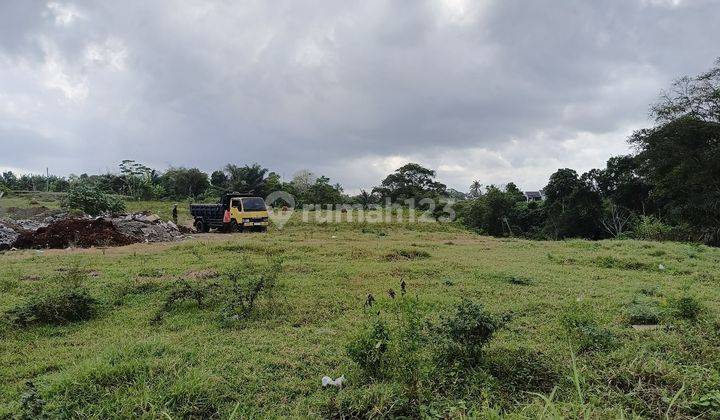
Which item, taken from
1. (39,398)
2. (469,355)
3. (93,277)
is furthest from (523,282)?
(93,277)

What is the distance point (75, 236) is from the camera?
14.4 m

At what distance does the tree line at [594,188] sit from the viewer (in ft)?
67.8

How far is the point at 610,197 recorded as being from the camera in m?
33.2

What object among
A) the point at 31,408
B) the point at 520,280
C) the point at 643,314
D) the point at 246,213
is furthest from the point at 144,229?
the point at 643,314

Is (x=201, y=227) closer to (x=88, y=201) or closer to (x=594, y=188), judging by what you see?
(x=88, y=201)

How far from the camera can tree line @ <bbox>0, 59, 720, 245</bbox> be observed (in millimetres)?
20672

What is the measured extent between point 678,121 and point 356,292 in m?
21.2

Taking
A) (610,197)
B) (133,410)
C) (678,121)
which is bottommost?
(133,410)

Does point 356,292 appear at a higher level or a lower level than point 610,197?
lower

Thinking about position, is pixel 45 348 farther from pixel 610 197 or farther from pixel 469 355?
pixel 610 197

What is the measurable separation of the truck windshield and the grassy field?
419 inches

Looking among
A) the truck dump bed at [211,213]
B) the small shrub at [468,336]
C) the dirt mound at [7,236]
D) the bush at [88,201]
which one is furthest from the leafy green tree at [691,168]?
the bush at [88,201]

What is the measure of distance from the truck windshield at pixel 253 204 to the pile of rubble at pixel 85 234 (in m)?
3.01
